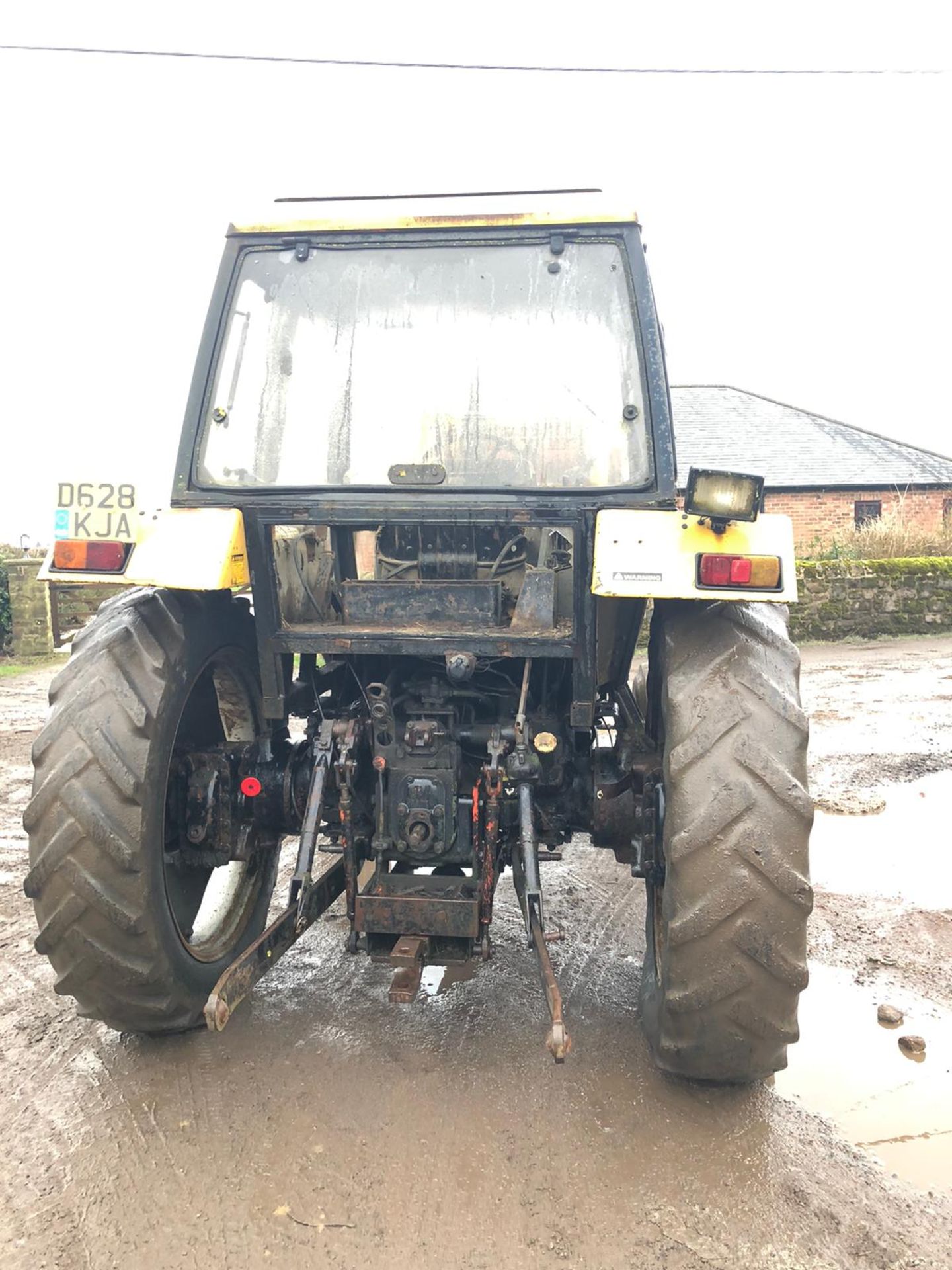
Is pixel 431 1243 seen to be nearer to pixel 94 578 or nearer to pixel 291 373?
pixel 94 578

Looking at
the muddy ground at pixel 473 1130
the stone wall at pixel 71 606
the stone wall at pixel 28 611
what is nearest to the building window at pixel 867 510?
the stone wall at pixel 71 606

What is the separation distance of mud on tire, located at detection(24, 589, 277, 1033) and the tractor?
1 cm

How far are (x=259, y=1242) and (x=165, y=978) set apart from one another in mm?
844

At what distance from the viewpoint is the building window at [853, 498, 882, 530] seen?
23.5 m

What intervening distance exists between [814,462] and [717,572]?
75.8 ft

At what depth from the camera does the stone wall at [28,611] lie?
13336 millimetres

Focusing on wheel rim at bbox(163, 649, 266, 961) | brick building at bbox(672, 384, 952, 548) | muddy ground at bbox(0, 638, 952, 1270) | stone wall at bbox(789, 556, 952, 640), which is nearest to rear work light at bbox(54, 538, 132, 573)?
wheel rim at bbox(163, 649, 266, 961)

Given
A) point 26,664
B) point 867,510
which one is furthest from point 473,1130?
point 867,510

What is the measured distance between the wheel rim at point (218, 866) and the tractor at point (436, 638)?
44mm

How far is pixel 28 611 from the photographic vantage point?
13.5m

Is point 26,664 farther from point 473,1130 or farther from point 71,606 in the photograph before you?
point 473,1130

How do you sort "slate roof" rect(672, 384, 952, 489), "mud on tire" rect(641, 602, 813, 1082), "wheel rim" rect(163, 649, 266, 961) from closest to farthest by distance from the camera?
1. "mud on tire" rect(641, 602, 813, 1082)
2. "wheel rim" rect(163, 649, 266, 961)
3. "slate roof" rect(672, 384, 952, 489)

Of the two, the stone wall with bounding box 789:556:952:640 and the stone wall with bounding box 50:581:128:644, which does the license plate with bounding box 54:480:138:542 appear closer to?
the stone wall with bounding box 50:581:128:644

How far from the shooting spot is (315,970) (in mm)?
3877
